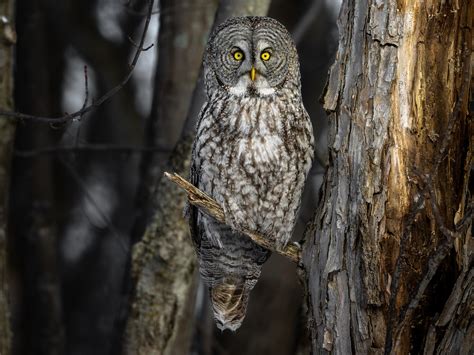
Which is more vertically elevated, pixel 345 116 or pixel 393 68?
pixel 393 68

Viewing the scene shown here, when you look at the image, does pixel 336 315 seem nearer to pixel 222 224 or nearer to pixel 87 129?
pixel 222 224

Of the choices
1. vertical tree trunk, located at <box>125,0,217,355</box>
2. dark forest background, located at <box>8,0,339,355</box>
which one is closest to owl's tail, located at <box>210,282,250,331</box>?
vertical tree trunk, located at <box>125,0,217,355</box>

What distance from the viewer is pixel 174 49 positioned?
215 inches

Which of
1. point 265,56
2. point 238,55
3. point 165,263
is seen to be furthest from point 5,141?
point 265,56

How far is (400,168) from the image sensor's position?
3.08 metres

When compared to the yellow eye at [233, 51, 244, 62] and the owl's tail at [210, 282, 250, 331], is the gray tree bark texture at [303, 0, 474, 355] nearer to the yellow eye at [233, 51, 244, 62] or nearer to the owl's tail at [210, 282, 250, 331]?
the yellow eye at [233, 51, 244, 62]

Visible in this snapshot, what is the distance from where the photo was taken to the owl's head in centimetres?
389

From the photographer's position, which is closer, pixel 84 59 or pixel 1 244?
pixel 1 244

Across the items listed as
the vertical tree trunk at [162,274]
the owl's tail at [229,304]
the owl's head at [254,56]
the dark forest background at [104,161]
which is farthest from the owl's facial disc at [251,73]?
the owl's tail at [229,304]

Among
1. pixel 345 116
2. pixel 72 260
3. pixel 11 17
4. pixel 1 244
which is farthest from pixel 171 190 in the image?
pixel 72 260

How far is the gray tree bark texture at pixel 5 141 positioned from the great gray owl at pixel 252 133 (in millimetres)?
1042

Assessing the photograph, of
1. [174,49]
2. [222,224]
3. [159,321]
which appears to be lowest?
[159,321]

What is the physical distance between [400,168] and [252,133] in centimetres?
87

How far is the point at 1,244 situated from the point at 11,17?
A: 1.19 m
